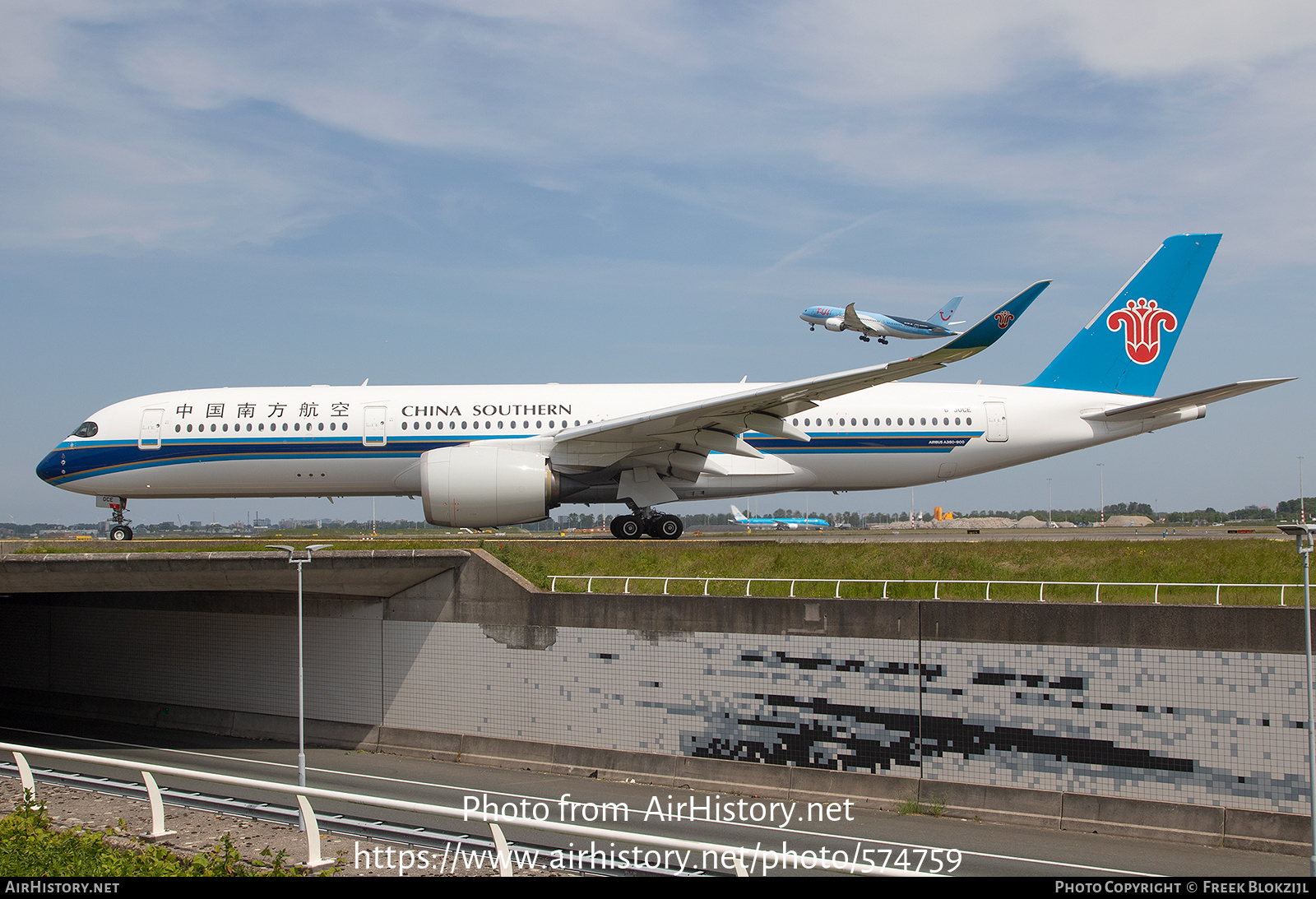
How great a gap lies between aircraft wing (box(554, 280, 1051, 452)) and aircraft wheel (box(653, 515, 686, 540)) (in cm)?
211

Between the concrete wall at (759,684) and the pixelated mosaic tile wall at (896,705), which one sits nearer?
the pixelated mosaic tile wall at (896,705)

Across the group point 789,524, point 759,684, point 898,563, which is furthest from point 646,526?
point 789,524

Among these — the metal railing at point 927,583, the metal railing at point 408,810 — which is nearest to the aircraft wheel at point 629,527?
the metal railing at point 927,583

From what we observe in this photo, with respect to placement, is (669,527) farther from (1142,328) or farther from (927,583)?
(1142,328)

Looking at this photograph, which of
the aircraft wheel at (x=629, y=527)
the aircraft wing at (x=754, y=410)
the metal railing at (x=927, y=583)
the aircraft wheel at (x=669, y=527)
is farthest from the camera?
the aircraft wheel at (x=629, y=527)

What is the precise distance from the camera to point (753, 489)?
26.4m

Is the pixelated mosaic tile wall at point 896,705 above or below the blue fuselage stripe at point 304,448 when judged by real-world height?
below

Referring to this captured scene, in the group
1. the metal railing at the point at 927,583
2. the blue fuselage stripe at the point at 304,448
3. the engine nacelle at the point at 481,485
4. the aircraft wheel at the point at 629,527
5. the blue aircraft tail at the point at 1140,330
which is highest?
the blue aircraft tail at the point at 1140,330

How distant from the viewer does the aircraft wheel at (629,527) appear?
26.2 metres

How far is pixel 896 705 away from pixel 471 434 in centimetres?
1373

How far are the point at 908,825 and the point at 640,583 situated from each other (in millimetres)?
7732

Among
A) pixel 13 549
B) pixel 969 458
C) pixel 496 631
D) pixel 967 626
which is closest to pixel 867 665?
pixel 967 626

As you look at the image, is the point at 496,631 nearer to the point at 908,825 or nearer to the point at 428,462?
the point at 428,462

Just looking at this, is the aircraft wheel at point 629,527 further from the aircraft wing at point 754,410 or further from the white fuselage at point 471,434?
the aircraft wing at point 754,410
